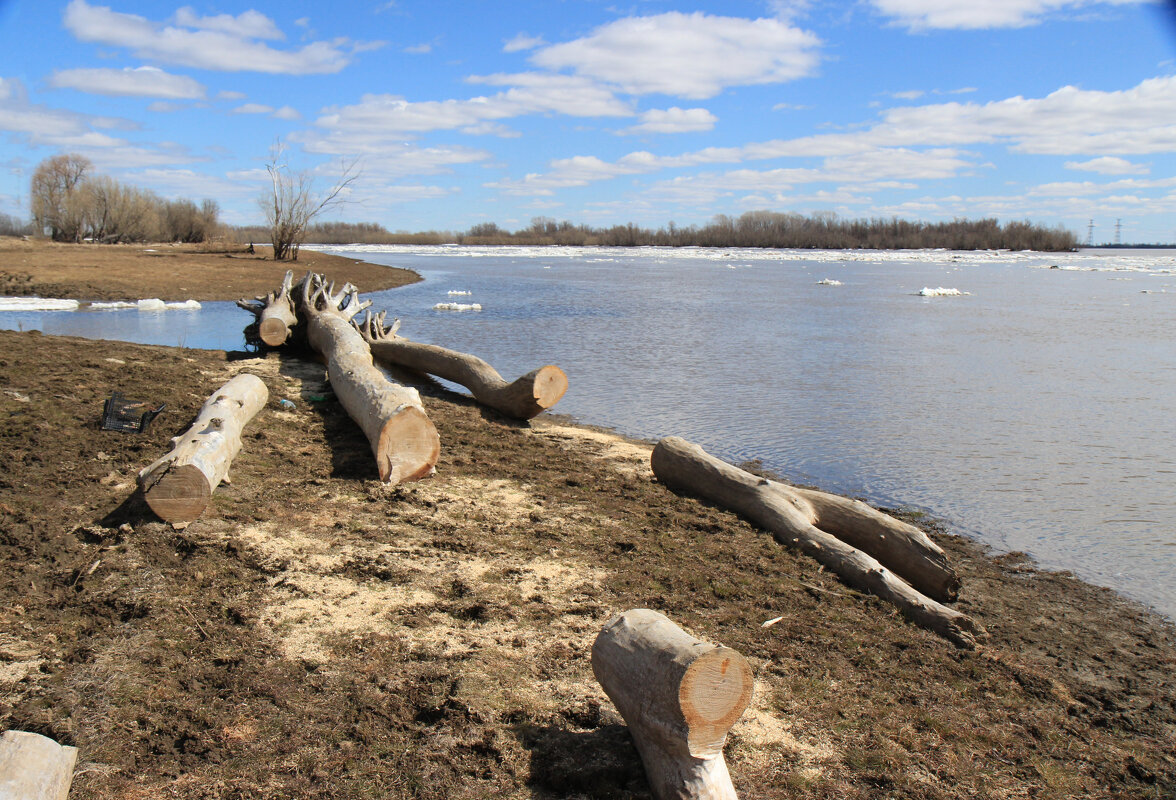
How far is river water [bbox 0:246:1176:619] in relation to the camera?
722 cm

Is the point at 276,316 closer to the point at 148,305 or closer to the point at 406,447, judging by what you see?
the point at 406,447

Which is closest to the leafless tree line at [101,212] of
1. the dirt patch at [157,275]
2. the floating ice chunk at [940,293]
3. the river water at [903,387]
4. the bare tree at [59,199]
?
the bare tree at [59,199]

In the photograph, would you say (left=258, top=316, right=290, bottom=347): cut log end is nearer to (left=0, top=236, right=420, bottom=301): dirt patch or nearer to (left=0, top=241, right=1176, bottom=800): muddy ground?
(left=0, top=241, right=1176, bottom=800): muddy ground

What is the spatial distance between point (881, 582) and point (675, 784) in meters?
2.58

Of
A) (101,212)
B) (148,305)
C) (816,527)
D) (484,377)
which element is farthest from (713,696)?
(101,212)

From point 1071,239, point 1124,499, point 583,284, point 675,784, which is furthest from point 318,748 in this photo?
point 1071,239

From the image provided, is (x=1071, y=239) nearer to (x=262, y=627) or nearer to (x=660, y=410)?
(x=660, y=410)

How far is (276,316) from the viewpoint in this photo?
39.3 feet

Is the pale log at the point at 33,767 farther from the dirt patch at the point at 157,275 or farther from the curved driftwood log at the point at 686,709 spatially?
the dirt patch at the point at 157,275

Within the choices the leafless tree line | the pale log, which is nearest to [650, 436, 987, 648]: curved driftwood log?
the pale log

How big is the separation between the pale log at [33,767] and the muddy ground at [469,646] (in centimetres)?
11

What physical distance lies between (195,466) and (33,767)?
2.61 metres

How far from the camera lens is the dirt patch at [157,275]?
22.4 m

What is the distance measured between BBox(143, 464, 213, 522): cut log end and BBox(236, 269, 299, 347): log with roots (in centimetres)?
708
